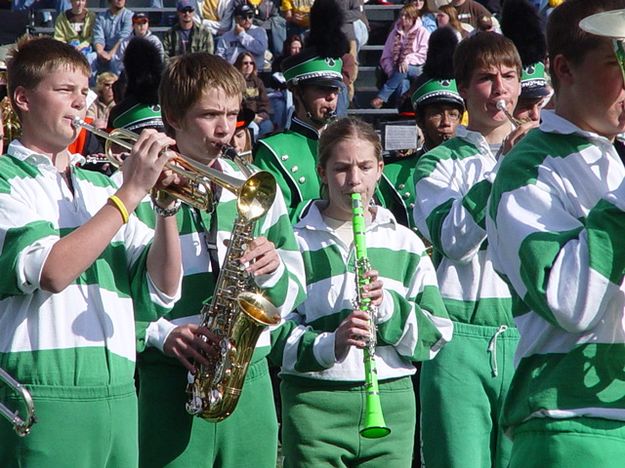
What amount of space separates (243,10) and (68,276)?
15.3 metres

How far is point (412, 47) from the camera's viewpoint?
57.2 feet

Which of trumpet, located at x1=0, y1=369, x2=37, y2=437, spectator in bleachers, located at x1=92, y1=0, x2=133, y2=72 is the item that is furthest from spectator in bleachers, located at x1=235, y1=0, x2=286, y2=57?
trumpet, located at x1=0, y1=369, x2=37, y2=437

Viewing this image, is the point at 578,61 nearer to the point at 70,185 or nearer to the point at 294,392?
the point at 70,185

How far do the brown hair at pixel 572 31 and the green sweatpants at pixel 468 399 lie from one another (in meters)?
2.14

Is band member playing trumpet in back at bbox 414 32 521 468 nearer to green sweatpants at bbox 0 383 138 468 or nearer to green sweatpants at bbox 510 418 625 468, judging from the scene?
green sweatpants at bbox 0 383 138 468

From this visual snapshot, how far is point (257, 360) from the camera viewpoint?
474 cm

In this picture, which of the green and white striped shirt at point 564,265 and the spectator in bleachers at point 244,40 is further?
the spectator in bleachers at point 244,40

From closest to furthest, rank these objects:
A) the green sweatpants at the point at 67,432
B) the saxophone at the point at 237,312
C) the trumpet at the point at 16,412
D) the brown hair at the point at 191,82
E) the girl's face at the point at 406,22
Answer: the trumpet at the point at 16,412
the green sweatpants at the point at 67,432
the saxophone at the point at 237,312
the brown hair at the point at 191,82
the girl's face at the point at 406,22

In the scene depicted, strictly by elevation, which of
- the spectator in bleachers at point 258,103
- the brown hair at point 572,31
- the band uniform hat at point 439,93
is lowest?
the brown hair at point 572,31

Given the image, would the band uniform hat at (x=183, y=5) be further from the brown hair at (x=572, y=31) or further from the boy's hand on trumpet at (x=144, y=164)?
the brown hair at (x=572, y=31)

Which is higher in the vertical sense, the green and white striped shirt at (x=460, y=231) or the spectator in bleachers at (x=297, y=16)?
the spectator in bleachers at (x=297, y=16)

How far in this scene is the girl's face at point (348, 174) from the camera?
17.0 ft

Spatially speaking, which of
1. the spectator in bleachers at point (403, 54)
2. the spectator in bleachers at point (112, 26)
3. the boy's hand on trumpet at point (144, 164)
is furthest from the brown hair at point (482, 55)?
the spectator in bleachers at point (112, 26)

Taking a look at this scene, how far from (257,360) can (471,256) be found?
106 centimetres
